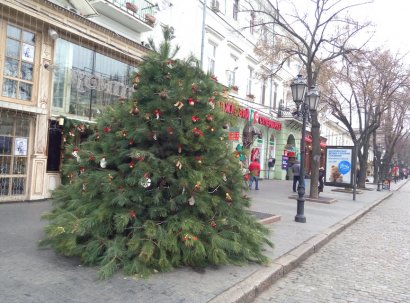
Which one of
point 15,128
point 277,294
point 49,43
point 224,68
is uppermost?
point 224,68

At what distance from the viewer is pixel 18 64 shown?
31.8 ft

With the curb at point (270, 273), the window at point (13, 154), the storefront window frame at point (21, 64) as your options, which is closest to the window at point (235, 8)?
the storefront window frame at point (21, 64)

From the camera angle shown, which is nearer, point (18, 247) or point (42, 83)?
point (18, 247)

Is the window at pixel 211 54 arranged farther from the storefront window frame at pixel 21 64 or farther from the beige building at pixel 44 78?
the storefront window frame at pixel 21 64

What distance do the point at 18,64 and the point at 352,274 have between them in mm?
9233

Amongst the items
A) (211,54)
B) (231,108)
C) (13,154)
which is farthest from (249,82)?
(231,108)

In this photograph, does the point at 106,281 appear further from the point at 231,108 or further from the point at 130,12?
the point at 130,12

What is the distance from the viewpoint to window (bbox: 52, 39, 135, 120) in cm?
1071

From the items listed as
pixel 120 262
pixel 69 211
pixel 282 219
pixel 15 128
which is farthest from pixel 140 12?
pixel 120 262

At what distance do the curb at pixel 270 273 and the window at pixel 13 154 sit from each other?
738 centimetres

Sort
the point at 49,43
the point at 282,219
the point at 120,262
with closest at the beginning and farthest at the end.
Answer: the point at 120,262 < the point at 282,219 < the point at 49,43

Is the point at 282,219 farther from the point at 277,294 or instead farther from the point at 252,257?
the point at 277,294

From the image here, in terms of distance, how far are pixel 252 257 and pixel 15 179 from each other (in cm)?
728

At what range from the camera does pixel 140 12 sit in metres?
13.7
